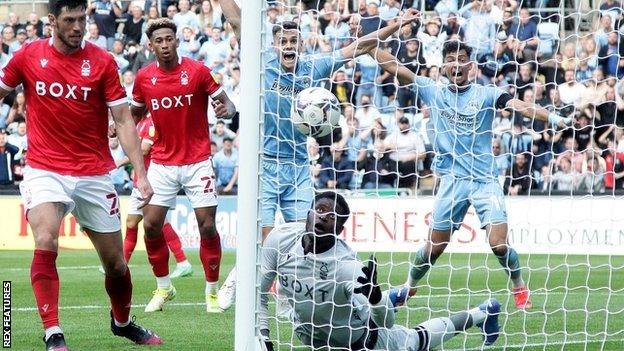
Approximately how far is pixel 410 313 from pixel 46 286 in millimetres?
3787

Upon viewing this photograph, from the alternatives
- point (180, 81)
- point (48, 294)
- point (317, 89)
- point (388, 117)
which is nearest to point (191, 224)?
point (388, 117)

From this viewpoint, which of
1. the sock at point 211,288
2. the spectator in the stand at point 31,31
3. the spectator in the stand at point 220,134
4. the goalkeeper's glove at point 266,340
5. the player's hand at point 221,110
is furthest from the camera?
the spectator in the stand at point 31,31

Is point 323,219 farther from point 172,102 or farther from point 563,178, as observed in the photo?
point 563,178

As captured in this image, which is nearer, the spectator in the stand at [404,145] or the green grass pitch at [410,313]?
the green grass pitch at [410,313]

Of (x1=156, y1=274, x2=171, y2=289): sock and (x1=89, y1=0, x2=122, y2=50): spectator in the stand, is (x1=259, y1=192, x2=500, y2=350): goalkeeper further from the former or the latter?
(x1=89, y1=0, x2=122, y2=50): spectator in the stand

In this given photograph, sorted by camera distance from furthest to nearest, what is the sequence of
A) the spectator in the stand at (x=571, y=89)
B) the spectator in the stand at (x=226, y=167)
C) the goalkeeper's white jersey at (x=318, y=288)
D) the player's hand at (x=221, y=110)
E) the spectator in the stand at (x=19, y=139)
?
the spectator in the stand at (x=19, y=139)
the spectator in the stand at (x=226, y=167)
the spectator in the stand at (x=571, y=89)
the player's hand at (x=221, y=110)
the goalkeeper's white jersey at (x=318, y=288)

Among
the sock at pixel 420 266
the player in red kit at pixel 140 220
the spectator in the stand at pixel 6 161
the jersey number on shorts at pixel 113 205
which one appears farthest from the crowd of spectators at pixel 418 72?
the player in red kit at pixel 140 220

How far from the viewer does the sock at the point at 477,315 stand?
796cm

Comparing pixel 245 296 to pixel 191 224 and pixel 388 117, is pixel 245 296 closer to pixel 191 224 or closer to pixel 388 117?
pixel 388 117

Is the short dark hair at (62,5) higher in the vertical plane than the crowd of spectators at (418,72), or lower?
higher

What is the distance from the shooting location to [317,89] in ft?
29.8

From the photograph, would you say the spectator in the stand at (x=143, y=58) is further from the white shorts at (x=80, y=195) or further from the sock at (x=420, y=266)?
the white shorts at (x=80, y=195)

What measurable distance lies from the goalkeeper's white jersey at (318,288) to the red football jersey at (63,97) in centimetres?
141

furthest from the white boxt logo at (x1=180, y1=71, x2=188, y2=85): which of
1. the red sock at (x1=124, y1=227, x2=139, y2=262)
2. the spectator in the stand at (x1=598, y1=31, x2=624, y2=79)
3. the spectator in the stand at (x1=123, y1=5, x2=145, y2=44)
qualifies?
the spectator in the stand at (x1=123, y1=5, x2=145, y2=44)
